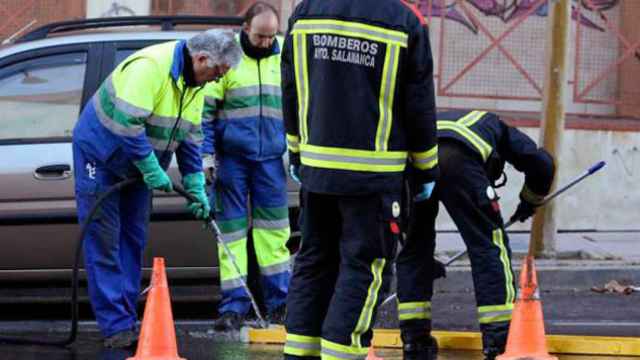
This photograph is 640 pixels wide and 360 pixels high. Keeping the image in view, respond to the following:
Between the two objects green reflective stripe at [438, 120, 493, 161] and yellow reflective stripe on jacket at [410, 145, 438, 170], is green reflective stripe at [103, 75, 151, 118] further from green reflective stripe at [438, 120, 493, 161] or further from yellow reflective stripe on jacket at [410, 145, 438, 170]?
yellow reflective stripe on jacket at [410, 145, 438, 170]

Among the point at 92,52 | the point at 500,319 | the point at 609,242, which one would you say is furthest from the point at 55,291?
the point at 609,242

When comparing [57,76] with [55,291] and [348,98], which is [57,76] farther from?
[348,98]

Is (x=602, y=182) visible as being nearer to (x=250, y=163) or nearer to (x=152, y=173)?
(x=250, y=163)

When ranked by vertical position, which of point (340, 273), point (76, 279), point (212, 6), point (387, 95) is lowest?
point (76, 279)

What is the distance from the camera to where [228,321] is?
824 cm

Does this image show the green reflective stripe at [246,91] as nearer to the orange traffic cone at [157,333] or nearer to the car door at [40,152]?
the car door at [40,152]

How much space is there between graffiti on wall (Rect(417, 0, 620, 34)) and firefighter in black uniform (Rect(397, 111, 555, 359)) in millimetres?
7324

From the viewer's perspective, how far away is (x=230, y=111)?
8336 millimetres

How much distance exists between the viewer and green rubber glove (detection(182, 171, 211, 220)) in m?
7.93

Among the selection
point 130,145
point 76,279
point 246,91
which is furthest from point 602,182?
point 76,279

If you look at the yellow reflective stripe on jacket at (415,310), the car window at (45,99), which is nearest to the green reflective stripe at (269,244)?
the car window at (45,99)

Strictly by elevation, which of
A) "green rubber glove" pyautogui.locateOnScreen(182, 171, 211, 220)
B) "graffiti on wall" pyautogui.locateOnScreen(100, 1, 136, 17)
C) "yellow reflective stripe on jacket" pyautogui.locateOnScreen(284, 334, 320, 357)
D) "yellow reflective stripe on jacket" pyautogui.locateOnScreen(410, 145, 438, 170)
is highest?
"graffiti on wall" pyautogui.locateOnScreen(100, 1, 136, 17)

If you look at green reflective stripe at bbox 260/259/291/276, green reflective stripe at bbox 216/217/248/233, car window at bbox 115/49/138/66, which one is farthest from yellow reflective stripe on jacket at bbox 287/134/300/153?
car window at bbox 115/49/138/66

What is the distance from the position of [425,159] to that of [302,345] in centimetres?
92
